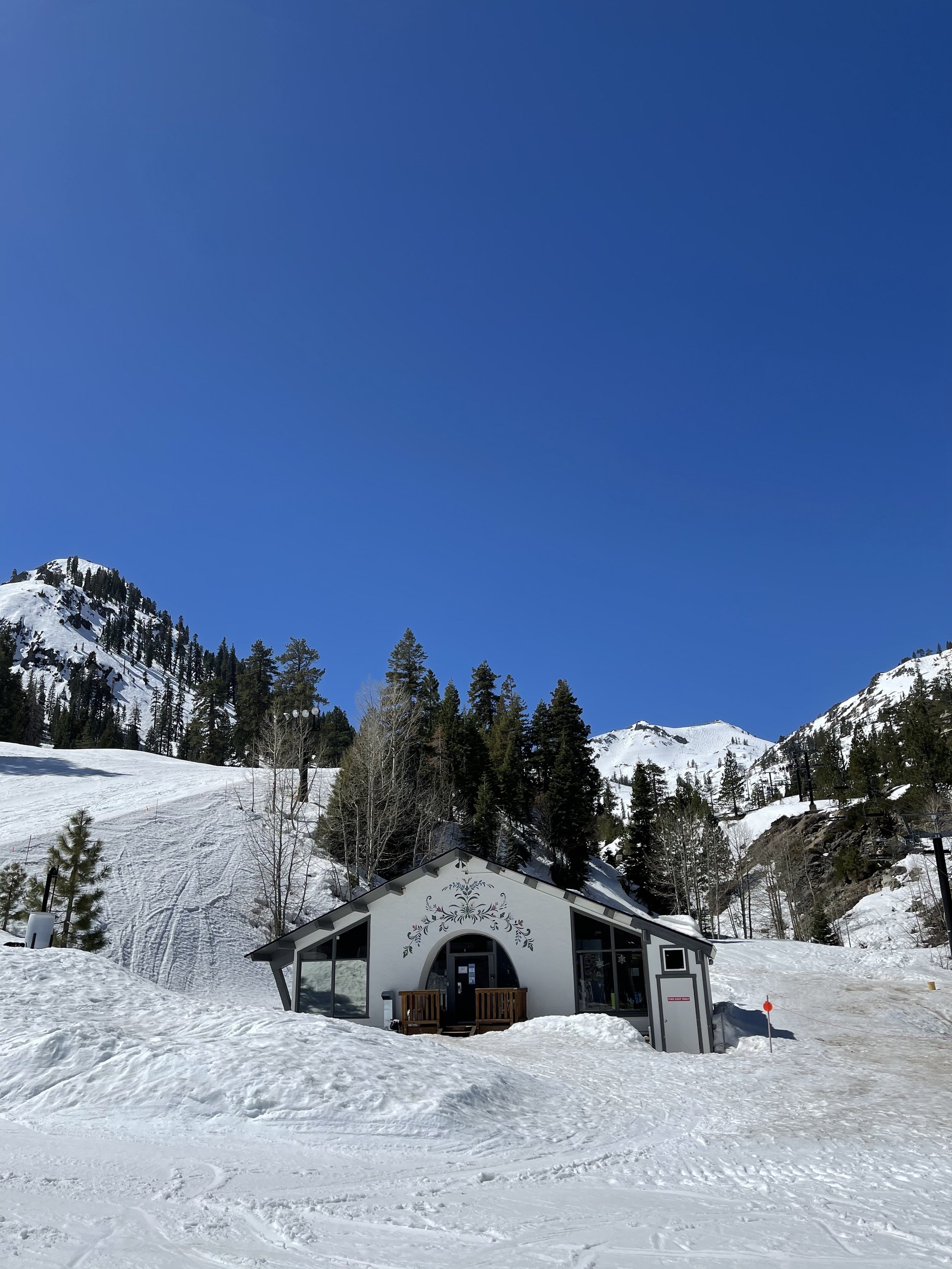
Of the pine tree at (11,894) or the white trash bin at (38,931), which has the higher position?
the pine tree at (11,894)

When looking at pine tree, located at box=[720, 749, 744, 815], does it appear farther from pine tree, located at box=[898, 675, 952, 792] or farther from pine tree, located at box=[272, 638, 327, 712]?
pine tree, located at box=[272, 638, 327, 712]

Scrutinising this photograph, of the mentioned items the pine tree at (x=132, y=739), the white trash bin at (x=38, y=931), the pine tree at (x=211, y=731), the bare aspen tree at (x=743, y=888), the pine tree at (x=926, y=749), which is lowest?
the white trash bin at (x=38, y=931)

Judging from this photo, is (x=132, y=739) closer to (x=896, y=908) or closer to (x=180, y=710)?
(x=180, y=710)

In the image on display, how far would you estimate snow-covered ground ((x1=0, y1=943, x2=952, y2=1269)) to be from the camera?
5973mm

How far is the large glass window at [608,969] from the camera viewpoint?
22516mm

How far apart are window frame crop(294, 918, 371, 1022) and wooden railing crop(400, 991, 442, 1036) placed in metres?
1.22

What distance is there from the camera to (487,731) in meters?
62.2

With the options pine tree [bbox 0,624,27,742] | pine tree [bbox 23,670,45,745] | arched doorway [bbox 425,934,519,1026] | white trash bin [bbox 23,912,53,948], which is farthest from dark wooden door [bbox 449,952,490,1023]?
pine tree [bbox 23,670,45,745]

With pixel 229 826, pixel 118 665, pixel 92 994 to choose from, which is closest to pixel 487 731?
pixel 229 826

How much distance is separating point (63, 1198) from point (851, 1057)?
18.7 m

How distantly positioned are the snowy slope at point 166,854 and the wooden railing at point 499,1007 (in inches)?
440

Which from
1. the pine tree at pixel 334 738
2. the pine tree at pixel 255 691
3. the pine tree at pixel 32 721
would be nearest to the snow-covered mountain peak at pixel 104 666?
the pine tree at pixel 32 721

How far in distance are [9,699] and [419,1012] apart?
68.1 meters

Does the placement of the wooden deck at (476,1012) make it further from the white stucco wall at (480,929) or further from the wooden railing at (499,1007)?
the white stucco wall at (480,929)
